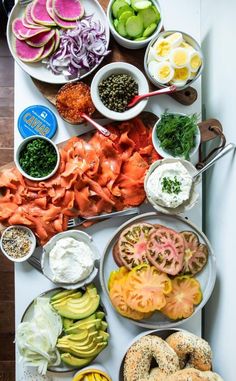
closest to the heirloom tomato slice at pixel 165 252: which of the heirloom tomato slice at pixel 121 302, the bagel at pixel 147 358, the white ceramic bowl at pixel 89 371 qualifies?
the heirloom tomato slice at pixel 121 302

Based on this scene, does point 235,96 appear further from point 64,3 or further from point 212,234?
point 64,3

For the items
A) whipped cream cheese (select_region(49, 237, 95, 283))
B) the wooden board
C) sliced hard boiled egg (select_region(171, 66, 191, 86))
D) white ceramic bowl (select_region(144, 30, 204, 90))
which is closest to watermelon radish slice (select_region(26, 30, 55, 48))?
the wooden board

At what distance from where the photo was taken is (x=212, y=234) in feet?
6.04

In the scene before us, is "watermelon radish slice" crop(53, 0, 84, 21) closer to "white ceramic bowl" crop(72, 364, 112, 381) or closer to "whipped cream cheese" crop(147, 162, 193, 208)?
"whipped cream cheese" crop(147, 162, 193, 208)

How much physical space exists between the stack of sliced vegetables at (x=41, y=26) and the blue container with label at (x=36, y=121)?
0.17 meters

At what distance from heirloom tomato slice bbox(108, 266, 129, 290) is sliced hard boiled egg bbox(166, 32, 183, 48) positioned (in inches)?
30.4

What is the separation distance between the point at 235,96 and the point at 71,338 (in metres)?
0.97

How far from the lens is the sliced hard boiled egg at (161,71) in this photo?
1636 mm

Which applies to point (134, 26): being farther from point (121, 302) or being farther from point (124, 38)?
point (121, 302)

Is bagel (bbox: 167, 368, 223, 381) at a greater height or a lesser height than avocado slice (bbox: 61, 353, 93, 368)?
greater

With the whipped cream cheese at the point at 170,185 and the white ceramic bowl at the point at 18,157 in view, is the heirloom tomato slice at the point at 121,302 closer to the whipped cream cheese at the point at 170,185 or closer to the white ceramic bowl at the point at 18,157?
the whipped cream cheese at the point at 170,185

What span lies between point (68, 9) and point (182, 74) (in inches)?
17.9

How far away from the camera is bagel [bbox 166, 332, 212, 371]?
61.6 inches

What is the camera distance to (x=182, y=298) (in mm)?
1634
